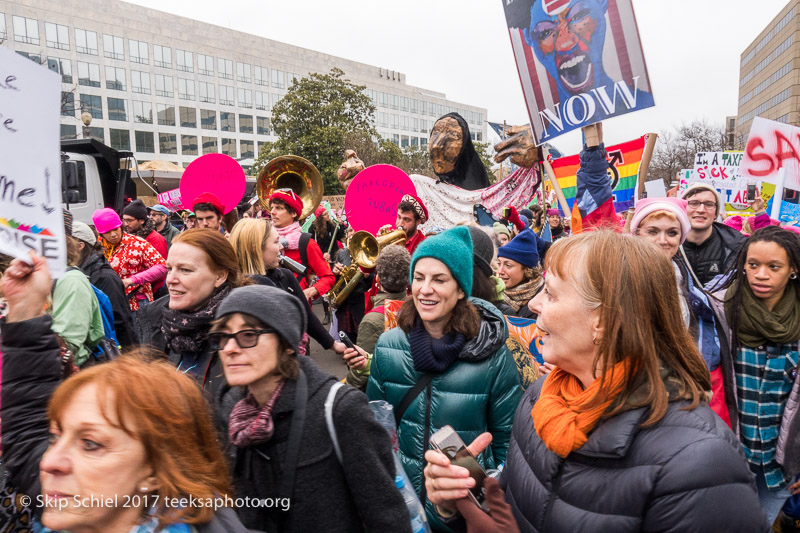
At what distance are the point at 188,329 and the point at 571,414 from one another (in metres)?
1.75

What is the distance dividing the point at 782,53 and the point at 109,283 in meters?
78.3

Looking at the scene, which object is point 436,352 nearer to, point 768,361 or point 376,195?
point 768,361

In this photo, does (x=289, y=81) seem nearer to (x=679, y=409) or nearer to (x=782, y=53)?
(x=782, y=53)

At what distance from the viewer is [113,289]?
12.7ft

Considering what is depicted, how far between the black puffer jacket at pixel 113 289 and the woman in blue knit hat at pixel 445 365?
8.21 feet

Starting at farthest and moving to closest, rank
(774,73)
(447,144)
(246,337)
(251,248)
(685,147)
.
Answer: (774,73)
(685,147)
(447,144)
(251,248)
(246,337)

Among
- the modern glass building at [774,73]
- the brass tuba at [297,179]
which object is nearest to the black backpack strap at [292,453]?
the brass tuba at [297,179]

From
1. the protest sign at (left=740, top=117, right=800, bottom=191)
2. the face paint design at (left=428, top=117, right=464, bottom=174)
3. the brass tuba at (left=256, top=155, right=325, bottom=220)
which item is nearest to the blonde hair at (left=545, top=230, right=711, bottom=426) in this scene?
the protest sign at (left=740, top=117, right=800, bottom=191)

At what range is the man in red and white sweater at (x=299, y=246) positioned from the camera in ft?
15.8

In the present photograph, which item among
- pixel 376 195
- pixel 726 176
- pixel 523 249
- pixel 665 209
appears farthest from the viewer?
pixel 726 176

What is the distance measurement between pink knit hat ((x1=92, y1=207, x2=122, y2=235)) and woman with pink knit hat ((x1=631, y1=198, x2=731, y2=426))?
16.6ft

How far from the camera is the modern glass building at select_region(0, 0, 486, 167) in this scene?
4369 centimetres

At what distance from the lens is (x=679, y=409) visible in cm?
116

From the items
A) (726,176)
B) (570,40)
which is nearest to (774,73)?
(726,176)
